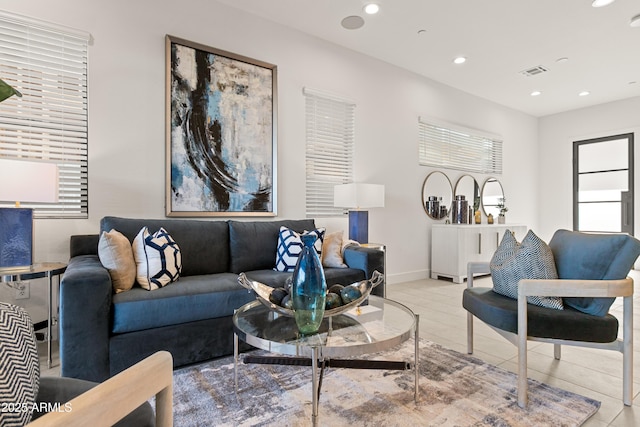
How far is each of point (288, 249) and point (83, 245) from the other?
150 centimetres

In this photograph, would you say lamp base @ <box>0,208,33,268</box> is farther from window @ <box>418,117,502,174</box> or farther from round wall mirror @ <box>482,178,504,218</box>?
round wall mirror @ <box>482,178,504,218</box>

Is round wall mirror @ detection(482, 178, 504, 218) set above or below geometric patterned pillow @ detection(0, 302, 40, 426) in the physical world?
above

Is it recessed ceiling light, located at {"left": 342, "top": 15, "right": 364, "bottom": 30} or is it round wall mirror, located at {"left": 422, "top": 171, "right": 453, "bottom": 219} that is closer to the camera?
recessed ceiling light, located at {"left": 342, "top": 15, "right": 364, "bottom": 30}

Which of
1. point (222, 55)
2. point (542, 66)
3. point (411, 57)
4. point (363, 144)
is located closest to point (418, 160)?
point (363, 144)

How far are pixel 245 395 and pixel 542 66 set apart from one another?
5329 mm

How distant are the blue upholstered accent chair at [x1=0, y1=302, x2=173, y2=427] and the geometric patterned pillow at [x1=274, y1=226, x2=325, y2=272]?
1864mm

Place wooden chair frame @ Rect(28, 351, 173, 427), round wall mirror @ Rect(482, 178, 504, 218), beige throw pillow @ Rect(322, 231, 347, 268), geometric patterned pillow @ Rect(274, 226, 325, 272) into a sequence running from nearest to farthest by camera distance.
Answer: wooden chair frame @ Rect(28, 351, 173, 427) < geometric patterned pillow @ Rect(274, 226, 325, 272) < beige throw pillow @ Rect(322, 231, 347, 268) < round wall mirror @ Rect(482, 178, 504, 218)

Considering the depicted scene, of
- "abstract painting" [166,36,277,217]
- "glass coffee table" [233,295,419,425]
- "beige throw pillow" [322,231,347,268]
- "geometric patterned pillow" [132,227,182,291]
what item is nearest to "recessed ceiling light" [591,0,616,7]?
"abstract painting" [166,36,277,217]

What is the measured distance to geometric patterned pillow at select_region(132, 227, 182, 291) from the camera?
83.2 inches

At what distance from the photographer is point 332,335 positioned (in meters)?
1.41

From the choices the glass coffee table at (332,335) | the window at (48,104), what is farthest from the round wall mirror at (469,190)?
the window at (48,104)

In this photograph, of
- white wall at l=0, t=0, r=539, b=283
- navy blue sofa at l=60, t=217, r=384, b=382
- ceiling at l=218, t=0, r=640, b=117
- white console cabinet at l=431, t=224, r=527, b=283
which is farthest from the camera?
white console cabinet at l=431, t=224, r=527, b=283

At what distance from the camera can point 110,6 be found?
2.66 m

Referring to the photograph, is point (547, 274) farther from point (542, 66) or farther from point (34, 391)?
point (542, 66)
